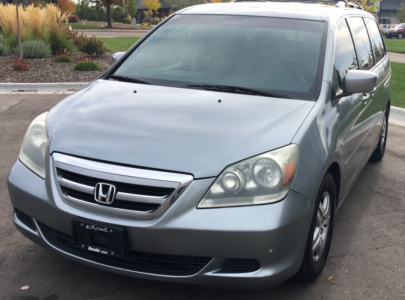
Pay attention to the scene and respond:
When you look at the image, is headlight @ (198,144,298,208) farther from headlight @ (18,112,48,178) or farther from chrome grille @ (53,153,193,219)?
headlight @ (18,112,48,178)

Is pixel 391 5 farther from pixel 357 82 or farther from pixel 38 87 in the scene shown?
pixel 357 82

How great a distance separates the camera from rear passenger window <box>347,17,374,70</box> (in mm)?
4629

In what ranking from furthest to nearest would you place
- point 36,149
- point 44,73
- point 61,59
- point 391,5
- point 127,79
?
point 391,5, point 61,59, point 44,73, point 127,79, point 36,149

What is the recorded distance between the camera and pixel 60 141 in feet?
9.86

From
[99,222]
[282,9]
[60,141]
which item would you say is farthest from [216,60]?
[99,222]

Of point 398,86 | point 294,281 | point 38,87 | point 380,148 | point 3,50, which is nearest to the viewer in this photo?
point 294,281

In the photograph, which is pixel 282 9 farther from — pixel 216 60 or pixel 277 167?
pixel 277 167

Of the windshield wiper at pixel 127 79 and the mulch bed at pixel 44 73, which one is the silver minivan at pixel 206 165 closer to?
the windshield wiper at pixel 127 79

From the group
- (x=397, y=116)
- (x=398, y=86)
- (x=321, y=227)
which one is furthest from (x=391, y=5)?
(x=321, y=227)

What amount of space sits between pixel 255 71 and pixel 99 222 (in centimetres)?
169

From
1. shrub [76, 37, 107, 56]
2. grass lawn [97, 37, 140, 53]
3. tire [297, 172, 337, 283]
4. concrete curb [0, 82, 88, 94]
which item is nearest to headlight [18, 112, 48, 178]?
tire [297, 172, 337, 283]

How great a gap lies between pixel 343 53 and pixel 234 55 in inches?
34.9

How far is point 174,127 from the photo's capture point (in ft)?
9.84

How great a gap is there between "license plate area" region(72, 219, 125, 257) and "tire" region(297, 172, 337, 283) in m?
1.08
